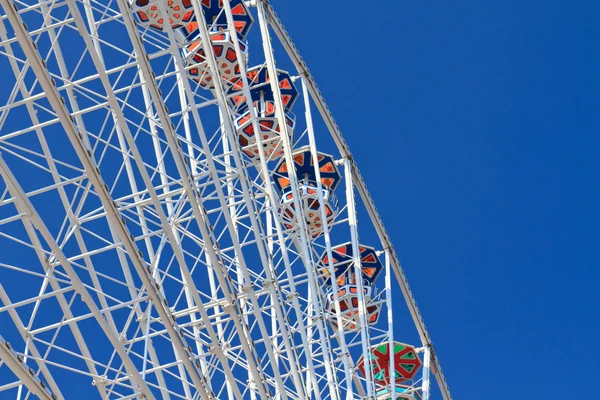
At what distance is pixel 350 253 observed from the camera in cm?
2708

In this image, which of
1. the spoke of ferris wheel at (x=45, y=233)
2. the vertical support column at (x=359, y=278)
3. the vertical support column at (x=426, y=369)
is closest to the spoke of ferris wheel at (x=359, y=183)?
the vertical support column at (x=426, y=369)

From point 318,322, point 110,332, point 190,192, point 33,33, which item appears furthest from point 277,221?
point 33,33

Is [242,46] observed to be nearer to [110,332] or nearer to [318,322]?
[318,322]

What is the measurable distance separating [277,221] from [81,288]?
5.67 m

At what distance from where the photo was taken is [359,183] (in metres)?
27.5

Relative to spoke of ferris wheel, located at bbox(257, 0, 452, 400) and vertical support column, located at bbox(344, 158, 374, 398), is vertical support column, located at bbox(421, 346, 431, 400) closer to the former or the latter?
spoke of ferris wheel, located at bbox(257, 0, 452, 400)

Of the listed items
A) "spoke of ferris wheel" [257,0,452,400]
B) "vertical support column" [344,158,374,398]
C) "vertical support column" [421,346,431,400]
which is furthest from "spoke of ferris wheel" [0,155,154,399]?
"vertical support column" [421,346,431,400]

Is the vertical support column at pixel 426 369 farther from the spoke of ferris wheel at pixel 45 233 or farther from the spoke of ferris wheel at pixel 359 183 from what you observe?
the spoke of ferris wheel at pixel 45 233

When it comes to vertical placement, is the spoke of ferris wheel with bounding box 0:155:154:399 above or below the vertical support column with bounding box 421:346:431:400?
below

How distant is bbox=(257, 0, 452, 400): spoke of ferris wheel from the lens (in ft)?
83.3

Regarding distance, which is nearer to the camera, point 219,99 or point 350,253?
point 219,99

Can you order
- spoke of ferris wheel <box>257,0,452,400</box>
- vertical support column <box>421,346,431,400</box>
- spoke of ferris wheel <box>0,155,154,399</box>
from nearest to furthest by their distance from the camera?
spoke of ferris wheel <box>0,155,154,399</box>
spoke of ferris wheel <box>257,0,452,400</box>
vertical support column <box>421,346,431,400</box>

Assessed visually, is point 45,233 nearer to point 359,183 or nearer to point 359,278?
point 359,278

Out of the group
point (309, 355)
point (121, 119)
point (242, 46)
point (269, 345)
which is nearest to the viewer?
point (121, 119)
